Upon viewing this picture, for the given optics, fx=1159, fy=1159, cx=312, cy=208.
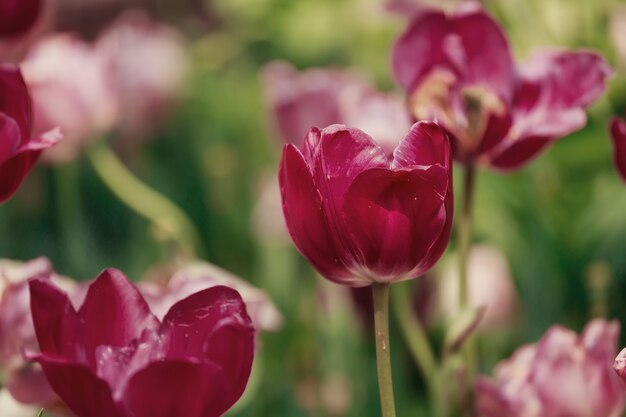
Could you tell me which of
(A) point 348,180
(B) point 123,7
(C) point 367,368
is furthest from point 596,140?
(B) point 123,7

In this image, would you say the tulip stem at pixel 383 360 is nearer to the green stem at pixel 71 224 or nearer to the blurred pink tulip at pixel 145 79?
the green stem at pixel 71 224

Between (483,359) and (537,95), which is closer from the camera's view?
(537,95)

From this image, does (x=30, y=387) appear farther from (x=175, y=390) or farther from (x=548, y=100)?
(x=548, y=100)

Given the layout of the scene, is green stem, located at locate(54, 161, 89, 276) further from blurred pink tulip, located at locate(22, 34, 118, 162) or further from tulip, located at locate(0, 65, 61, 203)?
tulip, located at locate(0, 65, 61, 203)

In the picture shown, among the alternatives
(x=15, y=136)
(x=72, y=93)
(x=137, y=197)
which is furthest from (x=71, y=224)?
(x=15, y=136)

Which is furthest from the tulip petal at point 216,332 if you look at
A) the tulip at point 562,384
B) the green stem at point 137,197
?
the green stem at point 137,197

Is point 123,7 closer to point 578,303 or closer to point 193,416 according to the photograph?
point 578,303
